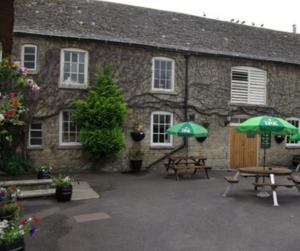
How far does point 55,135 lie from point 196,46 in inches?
320

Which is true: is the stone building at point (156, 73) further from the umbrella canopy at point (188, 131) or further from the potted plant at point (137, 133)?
the umbrella canopy at point (188, 131)

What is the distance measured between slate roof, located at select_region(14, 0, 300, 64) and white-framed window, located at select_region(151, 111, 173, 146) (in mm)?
3267

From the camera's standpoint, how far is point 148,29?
1645cm

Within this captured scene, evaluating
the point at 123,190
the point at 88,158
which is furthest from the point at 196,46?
the point at 123,190

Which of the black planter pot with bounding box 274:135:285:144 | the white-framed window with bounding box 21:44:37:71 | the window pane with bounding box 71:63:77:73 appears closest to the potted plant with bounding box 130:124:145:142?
the window pane with bounding box 71:63:77:73

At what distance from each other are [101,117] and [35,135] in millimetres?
2988

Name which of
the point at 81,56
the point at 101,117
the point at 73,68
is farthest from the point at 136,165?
the point at 81,56

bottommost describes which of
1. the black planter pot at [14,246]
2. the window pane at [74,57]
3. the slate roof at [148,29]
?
the black planter pot at [14,246]

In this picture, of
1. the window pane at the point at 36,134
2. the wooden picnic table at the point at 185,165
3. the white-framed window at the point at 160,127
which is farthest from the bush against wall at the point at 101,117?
the wooden picnic table at the point at 185,165

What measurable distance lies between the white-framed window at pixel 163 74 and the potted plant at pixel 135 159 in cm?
317

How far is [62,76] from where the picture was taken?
46.4 feet

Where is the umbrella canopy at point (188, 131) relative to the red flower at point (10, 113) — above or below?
below

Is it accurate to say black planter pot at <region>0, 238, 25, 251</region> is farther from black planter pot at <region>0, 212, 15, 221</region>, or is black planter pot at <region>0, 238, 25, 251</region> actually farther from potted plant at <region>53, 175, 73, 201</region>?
potted plant at <region>53, 175, 73, 201</region>

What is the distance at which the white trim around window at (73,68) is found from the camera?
14.1 meters
